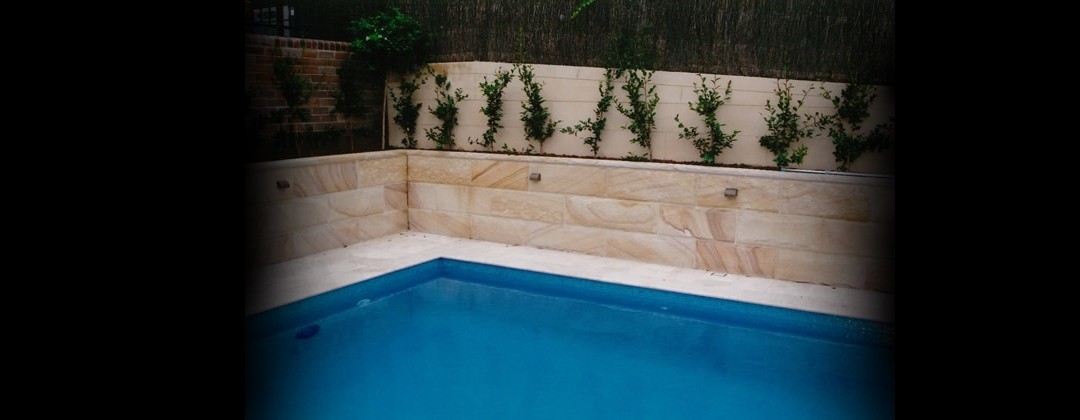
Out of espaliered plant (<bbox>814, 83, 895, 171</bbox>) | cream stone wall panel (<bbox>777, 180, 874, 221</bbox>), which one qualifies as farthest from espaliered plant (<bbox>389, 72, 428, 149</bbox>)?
espaliered plant (<bbox>814, 83, 895, 171</bbox>)

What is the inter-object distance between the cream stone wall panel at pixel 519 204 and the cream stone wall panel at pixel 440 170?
189mm

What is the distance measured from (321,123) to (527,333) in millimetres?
3079

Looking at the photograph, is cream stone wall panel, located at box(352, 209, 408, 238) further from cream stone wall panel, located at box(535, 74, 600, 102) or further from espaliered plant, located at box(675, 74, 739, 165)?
espaliered plant, located at box(675, 74, 739, 165)

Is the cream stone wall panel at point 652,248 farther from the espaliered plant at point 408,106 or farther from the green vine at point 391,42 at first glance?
the green vine at point 391,42

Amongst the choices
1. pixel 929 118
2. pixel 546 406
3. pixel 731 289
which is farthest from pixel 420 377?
pixel 929 118

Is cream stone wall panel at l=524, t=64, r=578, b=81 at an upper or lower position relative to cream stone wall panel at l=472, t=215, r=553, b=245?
upper

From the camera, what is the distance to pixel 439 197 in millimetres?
7305

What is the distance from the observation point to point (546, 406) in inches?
150

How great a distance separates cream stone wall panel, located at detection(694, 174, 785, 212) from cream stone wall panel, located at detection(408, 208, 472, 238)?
2.33m


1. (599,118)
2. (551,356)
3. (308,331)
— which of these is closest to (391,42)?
(599,118)

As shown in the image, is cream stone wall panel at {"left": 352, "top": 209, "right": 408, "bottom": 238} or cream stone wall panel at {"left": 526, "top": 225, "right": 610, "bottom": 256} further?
cream stone wall panel at {"left": 352, "top": 209, "right": 408, "bottom": 238}

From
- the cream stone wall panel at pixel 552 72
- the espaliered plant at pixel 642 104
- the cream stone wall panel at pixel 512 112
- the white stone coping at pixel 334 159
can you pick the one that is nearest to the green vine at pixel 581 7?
the cream stone wall panel at pixel 552 72

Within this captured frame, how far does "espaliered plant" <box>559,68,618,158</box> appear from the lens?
21.7ft

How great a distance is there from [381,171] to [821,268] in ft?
13.0
